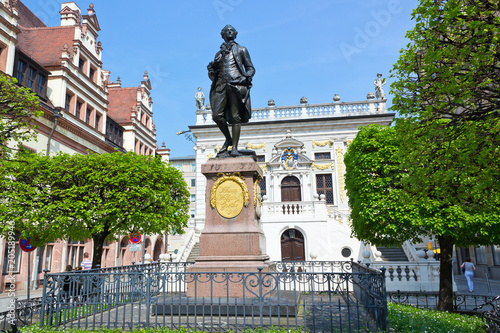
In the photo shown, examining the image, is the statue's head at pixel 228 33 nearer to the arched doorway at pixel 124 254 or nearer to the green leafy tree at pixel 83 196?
the green leafy tree at pixel 83 196

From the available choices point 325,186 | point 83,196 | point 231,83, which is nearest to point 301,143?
point 325,186

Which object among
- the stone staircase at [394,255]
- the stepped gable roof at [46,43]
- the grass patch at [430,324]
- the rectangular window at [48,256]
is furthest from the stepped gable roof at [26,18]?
the grass patch at [430,324]

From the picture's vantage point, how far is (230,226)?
24.1 feet

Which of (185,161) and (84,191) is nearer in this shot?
(84,191)

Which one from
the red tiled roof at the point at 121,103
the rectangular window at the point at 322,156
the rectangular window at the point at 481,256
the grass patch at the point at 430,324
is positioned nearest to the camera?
the grass patch at the point at 430,324

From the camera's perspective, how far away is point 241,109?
8.42 meters

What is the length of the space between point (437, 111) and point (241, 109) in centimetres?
418

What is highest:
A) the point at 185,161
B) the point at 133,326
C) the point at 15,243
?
the point at 185,161

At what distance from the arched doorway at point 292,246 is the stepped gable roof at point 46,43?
18.4 metres

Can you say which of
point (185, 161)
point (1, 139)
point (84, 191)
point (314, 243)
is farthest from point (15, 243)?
point (185, 161)

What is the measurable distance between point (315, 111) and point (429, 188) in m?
21.9

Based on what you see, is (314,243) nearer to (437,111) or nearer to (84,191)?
(84,191)

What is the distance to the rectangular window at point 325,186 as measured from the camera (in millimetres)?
27547

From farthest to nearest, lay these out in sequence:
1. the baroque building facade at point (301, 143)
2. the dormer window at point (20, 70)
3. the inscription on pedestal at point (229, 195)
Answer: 1. the baroque building facade at point (301, 143)
2. the dormer window at point (20, 70)
3. the inscription on pedestal at point (229, 195)
